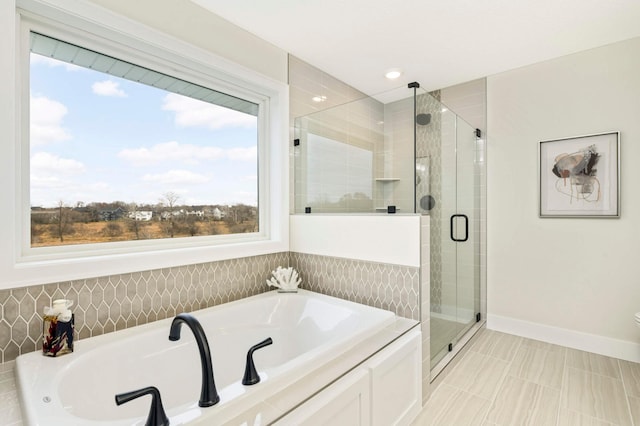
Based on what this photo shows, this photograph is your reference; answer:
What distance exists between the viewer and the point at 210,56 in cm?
207

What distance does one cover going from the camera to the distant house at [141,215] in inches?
74.4

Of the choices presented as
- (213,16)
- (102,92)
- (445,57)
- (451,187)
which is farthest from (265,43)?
(451,187)

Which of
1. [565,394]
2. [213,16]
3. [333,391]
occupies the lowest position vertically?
[565,394]

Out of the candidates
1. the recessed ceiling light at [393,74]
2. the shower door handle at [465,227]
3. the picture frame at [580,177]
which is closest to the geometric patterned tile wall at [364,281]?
the shower door handle at [465,227]

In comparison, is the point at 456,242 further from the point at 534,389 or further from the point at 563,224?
the point at 534,389

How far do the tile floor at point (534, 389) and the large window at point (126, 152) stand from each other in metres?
1.89

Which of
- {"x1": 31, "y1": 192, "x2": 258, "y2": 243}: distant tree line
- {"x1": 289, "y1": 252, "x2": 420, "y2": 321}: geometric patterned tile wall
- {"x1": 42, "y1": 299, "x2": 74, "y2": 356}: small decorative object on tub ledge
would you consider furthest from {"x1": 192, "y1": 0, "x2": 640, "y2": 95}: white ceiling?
{"x1": 42, "y1": 299, "x2": 74, "y2": 356}: small decorative object on tub ledge

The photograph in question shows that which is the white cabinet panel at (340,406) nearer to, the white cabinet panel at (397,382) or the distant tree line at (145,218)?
the white cabinet panel at (397,382)

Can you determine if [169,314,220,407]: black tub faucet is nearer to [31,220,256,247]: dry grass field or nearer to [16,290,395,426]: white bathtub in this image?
[16,290,395,426]: white bathtub

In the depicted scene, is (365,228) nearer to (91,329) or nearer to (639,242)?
(91,329)

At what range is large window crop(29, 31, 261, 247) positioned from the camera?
160 cm

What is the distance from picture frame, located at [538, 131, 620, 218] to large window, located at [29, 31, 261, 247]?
2.66 meters

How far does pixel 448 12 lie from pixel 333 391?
93.2 inches

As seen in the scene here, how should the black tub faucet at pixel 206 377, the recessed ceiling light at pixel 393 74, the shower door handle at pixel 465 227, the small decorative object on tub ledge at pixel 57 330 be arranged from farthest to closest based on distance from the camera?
the recessed ceiling light at pixel 393 74 < the shower door handle at pixel 465 227 < the small decorative object on tub ledge at pixel 57 330 < the black tub faucet at pixel 206 377
